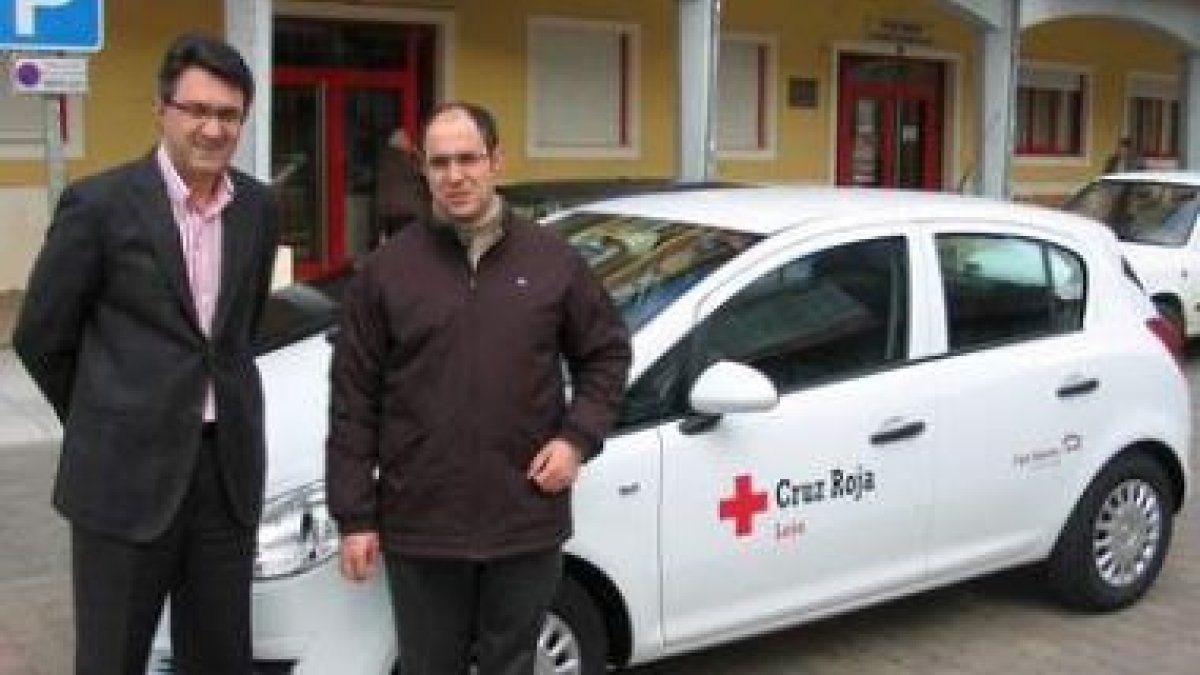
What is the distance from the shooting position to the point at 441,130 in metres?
3.40

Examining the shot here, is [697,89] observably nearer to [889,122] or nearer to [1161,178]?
[1161,178]

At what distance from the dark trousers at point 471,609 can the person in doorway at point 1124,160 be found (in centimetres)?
2000

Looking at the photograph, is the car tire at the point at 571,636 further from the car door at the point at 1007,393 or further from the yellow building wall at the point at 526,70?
the yellow building wall at the point at 526,70

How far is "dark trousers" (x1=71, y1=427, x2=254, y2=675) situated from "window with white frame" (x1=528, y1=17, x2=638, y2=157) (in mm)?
13546

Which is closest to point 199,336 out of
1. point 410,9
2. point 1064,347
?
point 1064,347

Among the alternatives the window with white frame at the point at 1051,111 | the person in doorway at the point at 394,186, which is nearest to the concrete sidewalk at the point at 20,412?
the person in doorway at the point at 394,186

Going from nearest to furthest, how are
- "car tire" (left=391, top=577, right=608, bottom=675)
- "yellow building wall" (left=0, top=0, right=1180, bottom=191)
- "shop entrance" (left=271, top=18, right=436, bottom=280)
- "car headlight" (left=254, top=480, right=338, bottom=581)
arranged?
"car headlight" (left=254, top=480, right=338, bottom=581) → "car tire" (left=391, top=577, right=608, bottom=675) → "yellow building wall" (left=0, top=0, right=1180, bottom=191) → "shop entrance" (left=271, top=18, right=436, bottom=280)

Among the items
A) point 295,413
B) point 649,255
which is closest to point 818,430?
point 649,255

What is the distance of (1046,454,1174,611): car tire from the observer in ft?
19.6

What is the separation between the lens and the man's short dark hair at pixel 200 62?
332 centimetres

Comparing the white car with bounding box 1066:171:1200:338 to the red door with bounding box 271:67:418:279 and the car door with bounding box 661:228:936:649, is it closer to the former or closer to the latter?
the red door with bounding box 271:67:418:279

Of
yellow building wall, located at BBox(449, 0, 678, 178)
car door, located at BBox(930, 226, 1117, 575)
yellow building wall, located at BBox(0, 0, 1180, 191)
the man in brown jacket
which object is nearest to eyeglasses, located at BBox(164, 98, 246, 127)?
the man in brown jacket

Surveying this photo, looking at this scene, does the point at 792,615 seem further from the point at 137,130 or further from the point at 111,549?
the point at 137,130

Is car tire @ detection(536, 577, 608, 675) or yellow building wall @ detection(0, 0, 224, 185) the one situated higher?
yellow building wall @ detection(0, 0, 224, 185)
